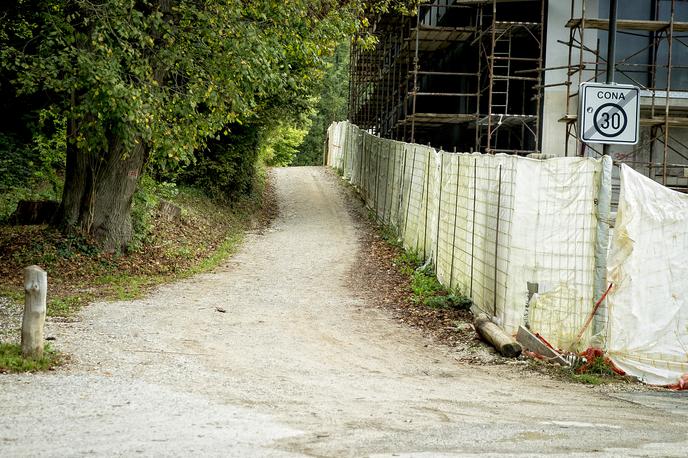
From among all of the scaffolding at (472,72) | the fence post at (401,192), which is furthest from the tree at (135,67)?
the scaffolding at (472,72)

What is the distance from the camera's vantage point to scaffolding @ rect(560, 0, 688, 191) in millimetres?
23328

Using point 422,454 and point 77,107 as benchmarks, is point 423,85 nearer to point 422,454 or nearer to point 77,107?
point 77,107

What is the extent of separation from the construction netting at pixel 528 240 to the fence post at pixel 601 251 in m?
0.02

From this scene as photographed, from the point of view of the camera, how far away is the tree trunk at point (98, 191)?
15406 millimetres

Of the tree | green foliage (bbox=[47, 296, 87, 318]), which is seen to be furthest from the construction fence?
green foliage (bbox=[47, 296, 87, 318])

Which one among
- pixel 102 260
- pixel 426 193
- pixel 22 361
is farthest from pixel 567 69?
pixel 22 361

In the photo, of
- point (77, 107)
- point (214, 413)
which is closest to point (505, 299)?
point (214, 413)

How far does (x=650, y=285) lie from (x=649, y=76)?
17.2 metres

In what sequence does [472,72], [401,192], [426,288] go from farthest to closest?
[472,72], [401,192], [426,288]

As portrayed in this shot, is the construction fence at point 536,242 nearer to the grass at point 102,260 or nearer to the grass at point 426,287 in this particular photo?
the grass at point 426,287

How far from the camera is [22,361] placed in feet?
25.9

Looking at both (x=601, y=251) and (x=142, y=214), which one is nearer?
(x=601, y=251)

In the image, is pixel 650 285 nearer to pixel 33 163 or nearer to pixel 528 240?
pixel 528 240

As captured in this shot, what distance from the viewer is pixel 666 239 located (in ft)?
29.4
